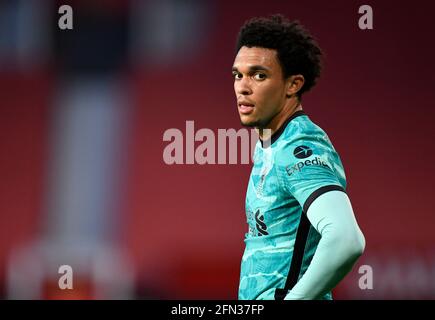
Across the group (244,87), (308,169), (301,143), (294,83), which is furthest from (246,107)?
(308,169)

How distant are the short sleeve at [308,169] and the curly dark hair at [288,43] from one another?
0.33m

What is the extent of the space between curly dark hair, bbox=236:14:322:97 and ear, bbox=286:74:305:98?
0.01m

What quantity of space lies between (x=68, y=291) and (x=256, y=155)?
→ 6.60ft

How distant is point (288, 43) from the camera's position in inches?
85.4

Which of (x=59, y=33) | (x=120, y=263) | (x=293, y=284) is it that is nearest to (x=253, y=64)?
(x=293, y=284)

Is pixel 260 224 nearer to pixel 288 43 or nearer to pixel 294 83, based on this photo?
pixel 294 83

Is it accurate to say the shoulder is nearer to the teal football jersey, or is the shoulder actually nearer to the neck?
the teal football jersey

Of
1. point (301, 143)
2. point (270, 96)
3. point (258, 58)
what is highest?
point (258, 58)

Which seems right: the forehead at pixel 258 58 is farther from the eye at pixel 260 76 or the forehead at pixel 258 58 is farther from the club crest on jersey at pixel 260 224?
the club crest on jersey at pixel 260 224

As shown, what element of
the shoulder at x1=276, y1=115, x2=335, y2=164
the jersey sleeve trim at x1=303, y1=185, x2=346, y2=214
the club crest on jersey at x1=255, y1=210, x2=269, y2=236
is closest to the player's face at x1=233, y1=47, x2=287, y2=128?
the shoulder at x1=276, y1=115, x2=335, y2=164

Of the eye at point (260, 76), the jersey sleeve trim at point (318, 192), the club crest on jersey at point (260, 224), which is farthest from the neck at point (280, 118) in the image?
the jersey sleeve trim at point (318, 192)

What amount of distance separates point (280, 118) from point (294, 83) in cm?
13

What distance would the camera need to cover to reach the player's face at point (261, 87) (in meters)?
2.13

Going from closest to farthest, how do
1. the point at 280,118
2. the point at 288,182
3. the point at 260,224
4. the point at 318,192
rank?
the point at 318,192 < the point at 288,182 < the point at 260,224 < the point at 280,118
